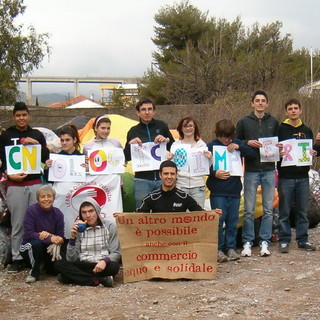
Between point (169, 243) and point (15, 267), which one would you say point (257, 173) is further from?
point (15, 267)

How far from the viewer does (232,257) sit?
24.8 feet

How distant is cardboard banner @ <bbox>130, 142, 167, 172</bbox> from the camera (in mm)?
7621

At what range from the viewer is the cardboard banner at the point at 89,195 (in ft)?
25.2

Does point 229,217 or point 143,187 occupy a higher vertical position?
point 143,187

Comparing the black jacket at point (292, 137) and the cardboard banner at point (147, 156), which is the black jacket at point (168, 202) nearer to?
the cardboard banner at point (147, 156)

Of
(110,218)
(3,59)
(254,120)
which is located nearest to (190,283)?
(110,218)

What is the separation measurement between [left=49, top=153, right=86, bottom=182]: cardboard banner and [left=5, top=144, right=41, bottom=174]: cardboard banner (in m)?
0.22

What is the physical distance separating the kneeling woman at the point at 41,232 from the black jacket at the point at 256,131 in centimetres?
251

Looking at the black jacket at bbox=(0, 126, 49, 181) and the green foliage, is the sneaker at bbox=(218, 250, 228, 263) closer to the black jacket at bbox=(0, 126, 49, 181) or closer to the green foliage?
the black jacket at bbox=(0, 126, 49, 181)

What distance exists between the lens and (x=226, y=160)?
7703mm

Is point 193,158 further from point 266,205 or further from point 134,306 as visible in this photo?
point 134,306

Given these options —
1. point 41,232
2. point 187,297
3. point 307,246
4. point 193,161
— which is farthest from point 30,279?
point 307,246

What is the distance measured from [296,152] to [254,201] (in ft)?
2.71

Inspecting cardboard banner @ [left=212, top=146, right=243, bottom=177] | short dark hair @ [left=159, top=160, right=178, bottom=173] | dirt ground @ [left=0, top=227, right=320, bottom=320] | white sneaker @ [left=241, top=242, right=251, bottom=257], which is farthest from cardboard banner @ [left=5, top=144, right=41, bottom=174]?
white sneaker @ [left=241, top=242, right=251, bottom=257]
